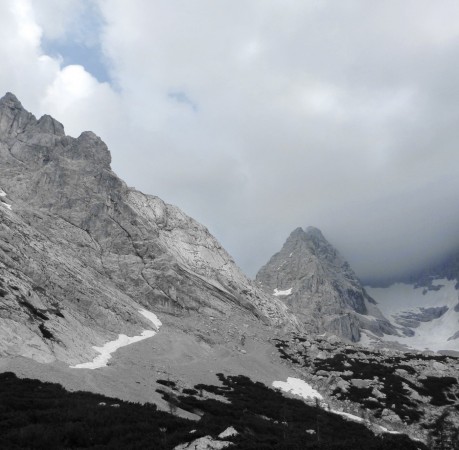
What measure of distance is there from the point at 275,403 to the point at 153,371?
49.5 feet

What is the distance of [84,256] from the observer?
3656 inches

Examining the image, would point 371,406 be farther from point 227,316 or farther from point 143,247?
point 143,247

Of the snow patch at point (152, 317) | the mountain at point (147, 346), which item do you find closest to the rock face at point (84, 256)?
the mountain at point (147, 346)

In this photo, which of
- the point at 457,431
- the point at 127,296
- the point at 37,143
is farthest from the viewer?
the point at 37,143

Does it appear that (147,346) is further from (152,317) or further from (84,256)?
(84,256)

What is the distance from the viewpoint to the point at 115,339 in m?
61.0

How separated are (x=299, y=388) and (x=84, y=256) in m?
58.9

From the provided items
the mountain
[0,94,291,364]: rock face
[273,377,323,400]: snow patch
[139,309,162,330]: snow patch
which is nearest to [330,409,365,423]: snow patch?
the mountain

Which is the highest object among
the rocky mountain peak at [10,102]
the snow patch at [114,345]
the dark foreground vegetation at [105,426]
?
the rocky mountain peak at [10,102]

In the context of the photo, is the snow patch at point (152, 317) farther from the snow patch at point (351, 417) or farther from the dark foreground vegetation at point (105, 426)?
the dark foreground vegetation at point (105, 426)

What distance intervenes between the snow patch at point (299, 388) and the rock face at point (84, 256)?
2715cm

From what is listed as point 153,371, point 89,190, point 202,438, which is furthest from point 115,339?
point 89,190

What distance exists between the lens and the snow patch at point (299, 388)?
5569 cm

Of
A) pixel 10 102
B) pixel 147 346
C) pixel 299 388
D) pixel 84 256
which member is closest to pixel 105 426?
pixel 147 346
